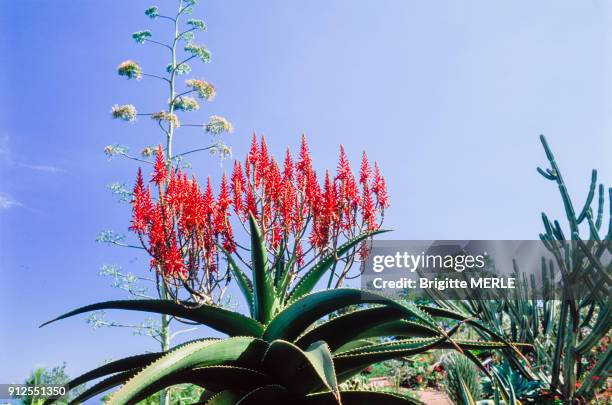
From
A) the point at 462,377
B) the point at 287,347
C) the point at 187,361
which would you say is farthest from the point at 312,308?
the point at 462,377

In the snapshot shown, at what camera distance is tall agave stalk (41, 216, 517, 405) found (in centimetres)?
255

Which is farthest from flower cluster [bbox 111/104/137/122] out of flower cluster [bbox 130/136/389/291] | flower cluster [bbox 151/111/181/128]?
flower cluster [bbox 130/136/389/291]

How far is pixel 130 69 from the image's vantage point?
10.6 meters

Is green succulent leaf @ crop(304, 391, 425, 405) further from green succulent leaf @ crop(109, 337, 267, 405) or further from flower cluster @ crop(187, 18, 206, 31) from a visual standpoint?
flower cluster @ crop(187, 18, 206, 31)

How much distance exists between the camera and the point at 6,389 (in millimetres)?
5184

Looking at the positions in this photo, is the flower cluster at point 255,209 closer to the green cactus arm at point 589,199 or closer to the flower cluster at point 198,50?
the green cactus arm at point 589,199

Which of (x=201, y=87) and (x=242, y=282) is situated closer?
(x=242, y=282)

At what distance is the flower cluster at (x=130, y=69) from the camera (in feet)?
34.6

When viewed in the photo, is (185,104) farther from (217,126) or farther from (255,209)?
(255,209)

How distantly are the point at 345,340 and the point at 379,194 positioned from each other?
90.7 inches

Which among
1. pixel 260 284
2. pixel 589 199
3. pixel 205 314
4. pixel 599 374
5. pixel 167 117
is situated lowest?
pixel 599 374

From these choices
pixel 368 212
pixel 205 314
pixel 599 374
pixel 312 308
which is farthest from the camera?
pixel 368 212

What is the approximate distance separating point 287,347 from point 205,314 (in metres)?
0.61

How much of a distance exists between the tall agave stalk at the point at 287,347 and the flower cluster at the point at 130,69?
27.0 ft
